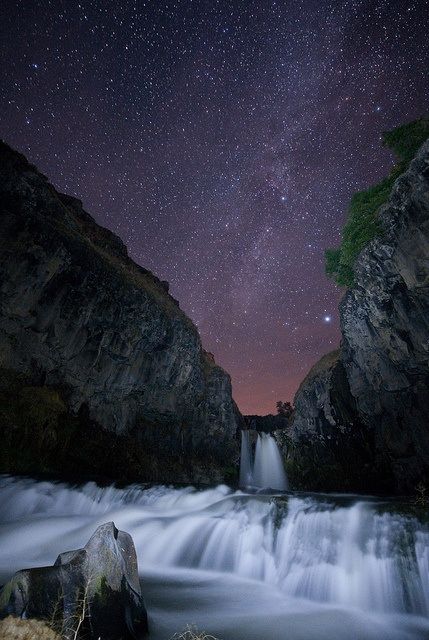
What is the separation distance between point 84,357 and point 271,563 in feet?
55.1

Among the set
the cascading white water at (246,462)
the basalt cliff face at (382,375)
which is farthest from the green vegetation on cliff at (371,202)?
the cascading white water at (246,462)

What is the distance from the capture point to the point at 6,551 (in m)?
9.83

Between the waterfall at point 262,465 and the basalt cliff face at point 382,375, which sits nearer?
the basalt cliff face at point 382,375

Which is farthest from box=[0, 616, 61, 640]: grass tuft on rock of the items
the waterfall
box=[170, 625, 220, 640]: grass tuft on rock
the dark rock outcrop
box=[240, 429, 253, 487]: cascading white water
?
box=[240, 429, 253, 487]: cascading white water

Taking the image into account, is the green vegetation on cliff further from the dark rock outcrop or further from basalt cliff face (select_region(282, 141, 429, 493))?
the dark rock outcrop

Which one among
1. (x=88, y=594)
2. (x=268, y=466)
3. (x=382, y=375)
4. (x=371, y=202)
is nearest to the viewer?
(x=88, y=594)

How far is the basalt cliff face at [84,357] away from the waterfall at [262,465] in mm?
4718

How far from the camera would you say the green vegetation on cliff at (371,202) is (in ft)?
51.0

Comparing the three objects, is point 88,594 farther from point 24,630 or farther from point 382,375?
point 382,375

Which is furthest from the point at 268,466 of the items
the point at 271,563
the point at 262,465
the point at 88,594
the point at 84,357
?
the point at 88,594

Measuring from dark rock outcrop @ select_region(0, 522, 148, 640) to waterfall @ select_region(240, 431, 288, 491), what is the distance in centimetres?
2844

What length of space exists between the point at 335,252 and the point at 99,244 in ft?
59.3

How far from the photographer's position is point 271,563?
28.5 feet

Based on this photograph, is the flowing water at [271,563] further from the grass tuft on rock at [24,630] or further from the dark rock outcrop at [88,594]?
the grass tuft on rock at [24,630]
